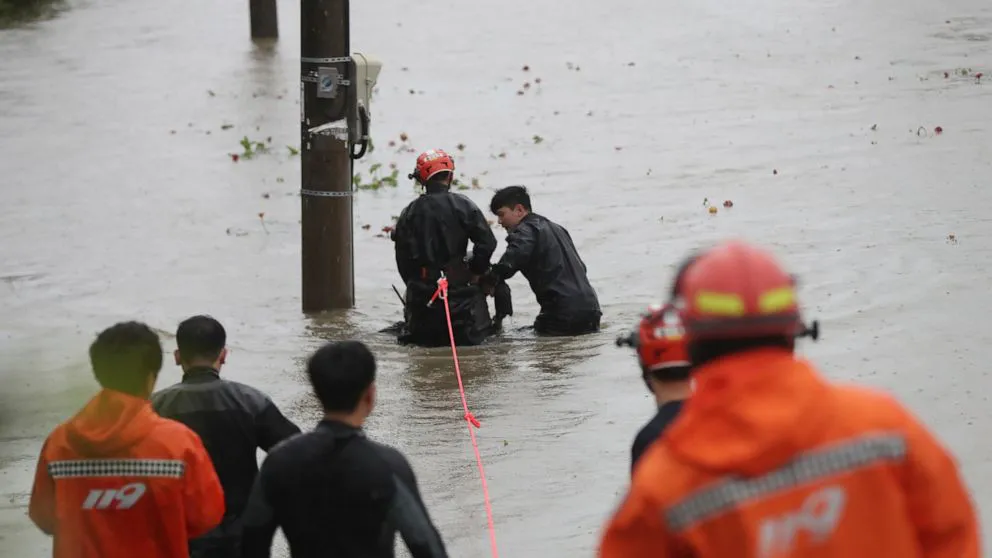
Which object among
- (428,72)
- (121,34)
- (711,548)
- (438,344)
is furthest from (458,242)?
(121,34)

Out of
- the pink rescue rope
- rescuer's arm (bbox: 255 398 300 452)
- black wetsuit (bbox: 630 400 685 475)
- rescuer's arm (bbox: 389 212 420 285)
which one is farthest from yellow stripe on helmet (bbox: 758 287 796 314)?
rescuer's arm (bbox: 389 212 420 285)

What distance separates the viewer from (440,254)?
1072cm

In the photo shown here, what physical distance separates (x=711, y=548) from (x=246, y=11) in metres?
28.0

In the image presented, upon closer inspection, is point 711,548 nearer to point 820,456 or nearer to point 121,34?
point 820,456

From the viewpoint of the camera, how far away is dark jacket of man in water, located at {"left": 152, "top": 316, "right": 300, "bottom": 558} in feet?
15.7

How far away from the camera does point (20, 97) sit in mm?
23078

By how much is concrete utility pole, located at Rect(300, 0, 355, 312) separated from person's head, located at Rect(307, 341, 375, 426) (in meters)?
7.53

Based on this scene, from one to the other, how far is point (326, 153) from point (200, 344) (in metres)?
6.76

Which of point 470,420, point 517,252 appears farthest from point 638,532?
point 517,252

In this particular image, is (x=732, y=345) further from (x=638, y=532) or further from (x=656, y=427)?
(x=656, y=427)

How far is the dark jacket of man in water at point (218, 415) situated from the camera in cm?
479

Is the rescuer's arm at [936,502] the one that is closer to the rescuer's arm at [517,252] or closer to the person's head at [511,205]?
the rescuer's arm at [517,252]

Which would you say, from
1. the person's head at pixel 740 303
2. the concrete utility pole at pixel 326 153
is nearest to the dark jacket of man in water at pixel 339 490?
the person's head at pixel 740 303

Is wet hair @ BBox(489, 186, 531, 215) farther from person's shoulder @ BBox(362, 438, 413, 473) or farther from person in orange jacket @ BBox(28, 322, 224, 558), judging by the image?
person's shoulder @ BBox(362, 438, 413, 473)
